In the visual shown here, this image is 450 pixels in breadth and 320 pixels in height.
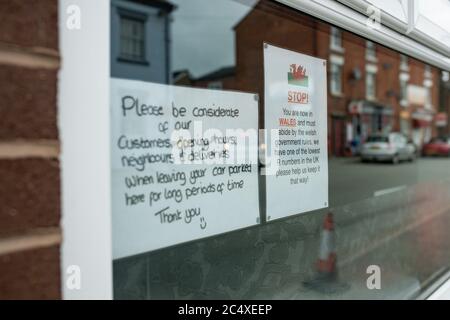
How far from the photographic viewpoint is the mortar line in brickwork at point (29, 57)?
759mm

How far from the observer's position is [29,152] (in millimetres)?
778

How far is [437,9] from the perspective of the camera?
2348mm

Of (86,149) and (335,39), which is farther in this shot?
(335,39)

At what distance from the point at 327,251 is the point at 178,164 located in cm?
115

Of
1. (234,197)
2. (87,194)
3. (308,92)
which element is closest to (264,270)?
(234,197)

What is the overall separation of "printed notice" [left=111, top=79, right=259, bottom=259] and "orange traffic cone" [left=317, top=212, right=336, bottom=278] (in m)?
0.60

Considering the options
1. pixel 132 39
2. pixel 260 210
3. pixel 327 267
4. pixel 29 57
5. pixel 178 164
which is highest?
pixel 132 39

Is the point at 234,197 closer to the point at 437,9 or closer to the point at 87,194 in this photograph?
the point at 87,194

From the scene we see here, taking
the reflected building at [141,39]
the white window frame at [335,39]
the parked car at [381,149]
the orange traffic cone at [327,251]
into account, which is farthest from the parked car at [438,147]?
the reflected building at [141,39]

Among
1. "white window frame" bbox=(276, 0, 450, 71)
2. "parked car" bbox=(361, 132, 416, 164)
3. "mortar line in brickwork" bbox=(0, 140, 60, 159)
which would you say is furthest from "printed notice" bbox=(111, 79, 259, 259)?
"parked car" bbox=(361, 132, 416, 164)

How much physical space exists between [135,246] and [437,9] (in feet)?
7.47

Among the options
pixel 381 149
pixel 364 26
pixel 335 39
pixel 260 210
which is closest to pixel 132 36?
pixel 260 210

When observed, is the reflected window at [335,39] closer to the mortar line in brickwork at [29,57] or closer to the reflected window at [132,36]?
the reflected window at [132,36]

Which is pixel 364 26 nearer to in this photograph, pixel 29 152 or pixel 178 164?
pixel 178 164
